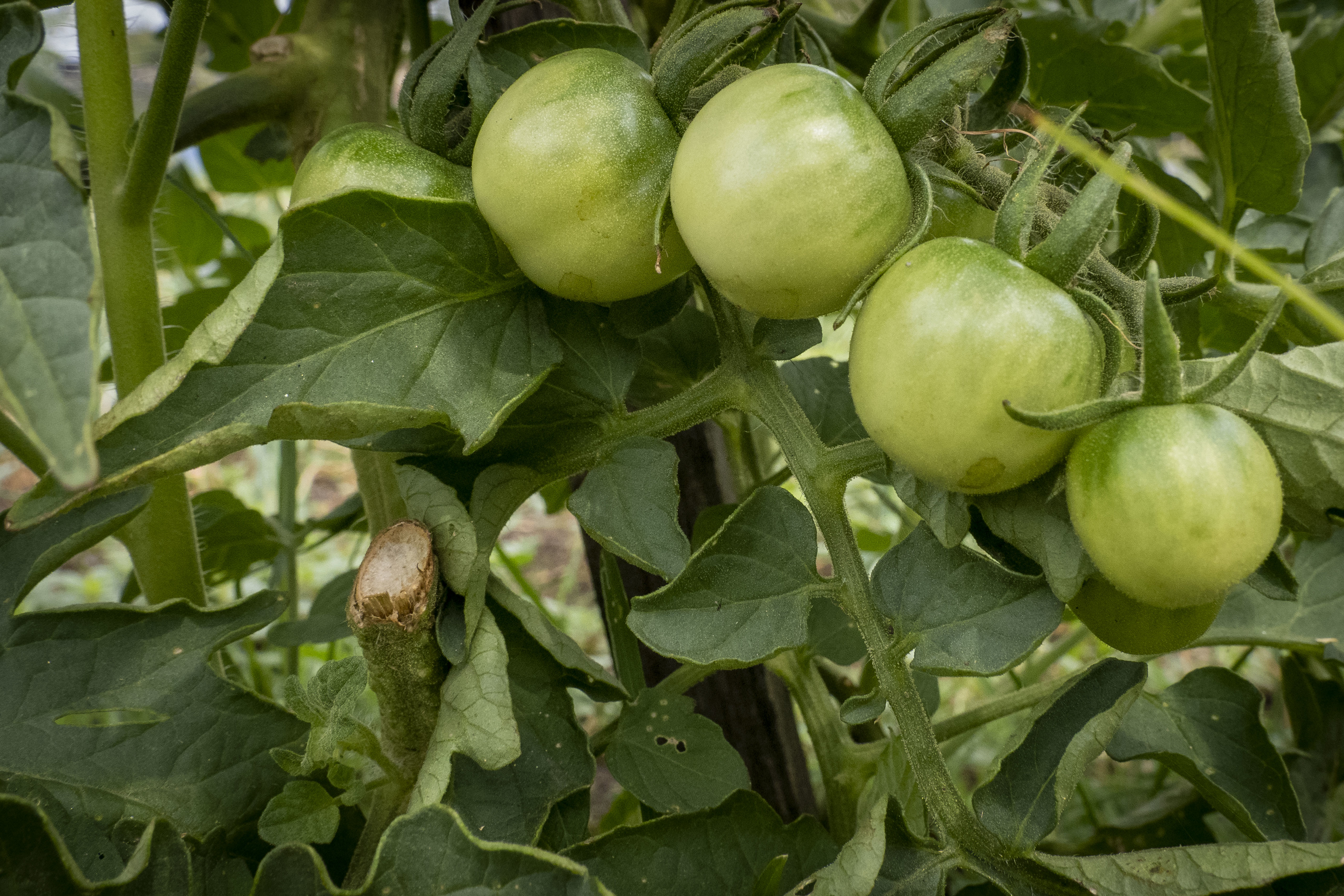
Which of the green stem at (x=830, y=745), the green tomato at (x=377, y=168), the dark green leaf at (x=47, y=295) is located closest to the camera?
the dark green leaf at (x=47, y=295)

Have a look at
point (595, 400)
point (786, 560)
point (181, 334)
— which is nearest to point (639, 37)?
point (595, 400)

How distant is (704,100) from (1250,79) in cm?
32

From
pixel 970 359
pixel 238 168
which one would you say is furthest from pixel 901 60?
pixel 238 168

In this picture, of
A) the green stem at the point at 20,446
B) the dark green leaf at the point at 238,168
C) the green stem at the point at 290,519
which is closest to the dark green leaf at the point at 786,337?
the green stem at the point at 20,446

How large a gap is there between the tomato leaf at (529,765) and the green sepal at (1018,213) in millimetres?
333

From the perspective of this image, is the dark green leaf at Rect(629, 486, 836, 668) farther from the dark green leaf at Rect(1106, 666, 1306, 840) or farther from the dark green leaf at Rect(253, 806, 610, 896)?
the dark green leaf at Rect(1106, 666, 1306, 840)

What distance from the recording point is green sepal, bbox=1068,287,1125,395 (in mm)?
428

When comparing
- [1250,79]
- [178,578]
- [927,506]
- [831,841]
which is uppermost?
[1250,79]

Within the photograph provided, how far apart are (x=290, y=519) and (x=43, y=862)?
0.60 meters

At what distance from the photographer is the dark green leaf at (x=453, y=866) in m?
0.44

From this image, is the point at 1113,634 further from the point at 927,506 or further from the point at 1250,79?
the point at 1250,79

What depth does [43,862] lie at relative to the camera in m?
0.44

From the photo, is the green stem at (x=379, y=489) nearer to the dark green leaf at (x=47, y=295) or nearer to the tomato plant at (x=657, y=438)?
the tomato plant at (x=657, y=438)

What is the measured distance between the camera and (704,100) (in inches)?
20.3
